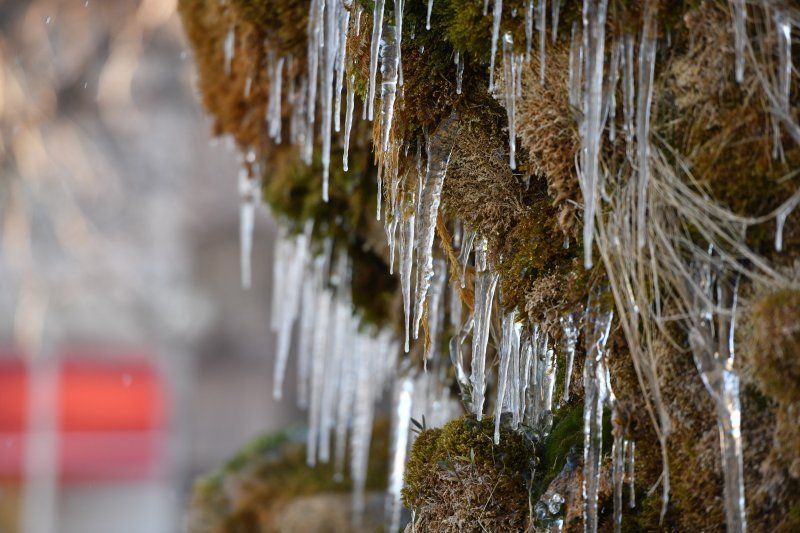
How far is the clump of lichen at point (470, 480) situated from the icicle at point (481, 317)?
0.11m

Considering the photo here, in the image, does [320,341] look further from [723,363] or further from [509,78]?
[723,363]

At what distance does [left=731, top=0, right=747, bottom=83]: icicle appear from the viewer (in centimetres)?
218

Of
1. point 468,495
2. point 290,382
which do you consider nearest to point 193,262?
point 290,382

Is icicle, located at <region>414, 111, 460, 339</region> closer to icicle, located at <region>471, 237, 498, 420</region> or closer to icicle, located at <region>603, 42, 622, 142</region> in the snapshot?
icicle, located at <region>471, 237, 498, 420</region>

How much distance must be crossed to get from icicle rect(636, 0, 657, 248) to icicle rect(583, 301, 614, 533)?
28cm

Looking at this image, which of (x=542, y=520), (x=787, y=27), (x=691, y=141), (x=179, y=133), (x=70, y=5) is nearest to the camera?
(x=787, y=27)

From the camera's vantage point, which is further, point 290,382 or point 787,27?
point 290,382

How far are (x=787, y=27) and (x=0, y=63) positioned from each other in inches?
333

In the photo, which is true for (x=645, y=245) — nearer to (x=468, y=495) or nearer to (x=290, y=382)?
(x=468, y=495)

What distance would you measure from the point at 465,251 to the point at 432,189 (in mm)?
263

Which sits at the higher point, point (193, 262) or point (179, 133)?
point (179, 133)

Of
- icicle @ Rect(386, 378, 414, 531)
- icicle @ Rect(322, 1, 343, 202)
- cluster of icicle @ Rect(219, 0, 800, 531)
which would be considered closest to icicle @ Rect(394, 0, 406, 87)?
cluster of icicle @ Rect(219, 0, 800, 531)

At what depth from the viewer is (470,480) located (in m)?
2.71

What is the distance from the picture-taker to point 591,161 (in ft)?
7.77
